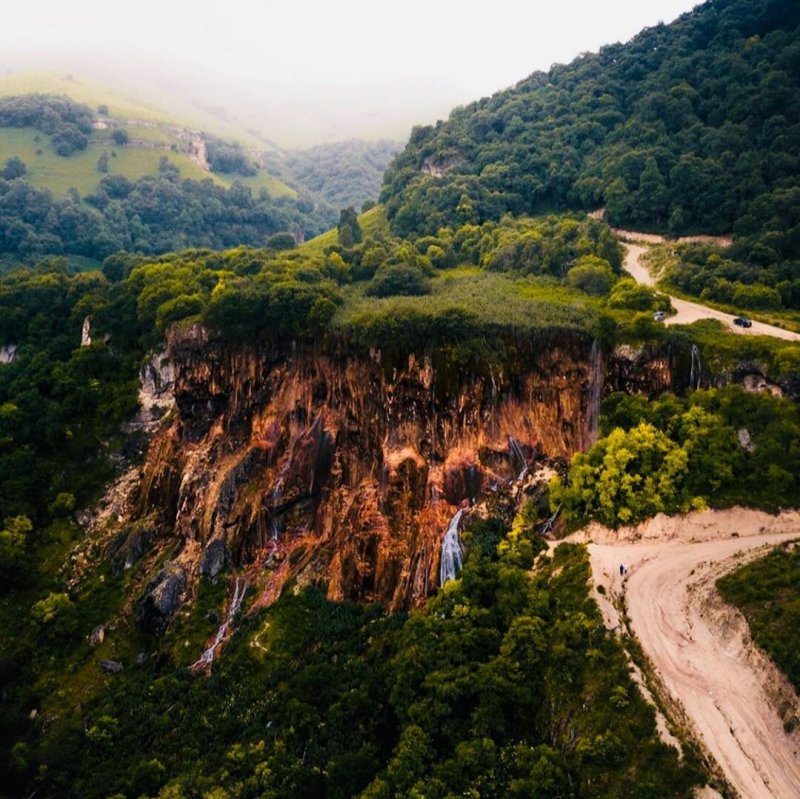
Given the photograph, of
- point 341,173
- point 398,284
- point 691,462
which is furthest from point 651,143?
point 341,173

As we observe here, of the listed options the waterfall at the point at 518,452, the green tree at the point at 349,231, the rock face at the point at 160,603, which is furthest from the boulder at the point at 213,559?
the green tree at the point at 349,231

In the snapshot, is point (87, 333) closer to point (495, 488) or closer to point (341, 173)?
point (495, 488)

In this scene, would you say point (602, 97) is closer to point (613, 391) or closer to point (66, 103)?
point (613, 391)

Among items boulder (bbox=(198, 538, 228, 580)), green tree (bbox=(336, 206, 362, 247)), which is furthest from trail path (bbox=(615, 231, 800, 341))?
boulder (bbox=(198, 538, 228, 580))

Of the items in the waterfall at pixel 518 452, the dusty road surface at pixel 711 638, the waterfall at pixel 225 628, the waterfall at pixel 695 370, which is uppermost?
the waterfall at pixel 695 370

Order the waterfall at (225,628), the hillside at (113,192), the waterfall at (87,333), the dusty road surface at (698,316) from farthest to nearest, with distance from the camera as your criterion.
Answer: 1. the hillside at (113,192)
2. the waterfall at (87,333)
3. the dusty road surface at (698,316)
4. the waterfall at (225,628)

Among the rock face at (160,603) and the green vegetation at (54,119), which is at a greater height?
the green vegetation at (54,119)

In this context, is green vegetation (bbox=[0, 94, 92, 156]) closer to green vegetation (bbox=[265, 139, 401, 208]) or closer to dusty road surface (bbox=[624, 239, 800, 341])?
green vegetation (bbox=[265, 139, 401, 208])

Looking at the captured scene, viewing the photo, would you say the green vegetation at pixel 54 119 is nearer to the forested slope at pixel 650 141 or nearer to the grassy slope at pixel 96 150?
the grassy slope at pixel 96 150
